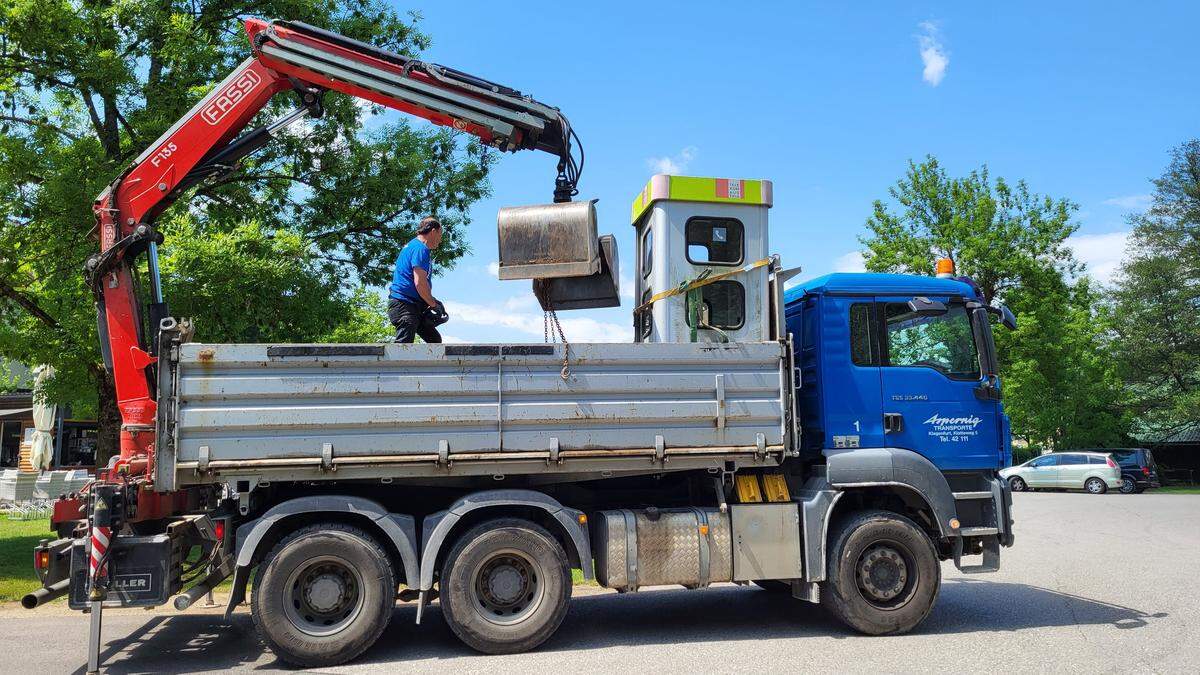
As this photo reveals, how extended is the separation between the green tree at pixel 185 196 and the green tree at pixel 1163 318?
109ft

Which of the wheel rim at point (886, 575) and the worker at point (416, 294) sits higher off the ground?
the worker at point (416, 294)

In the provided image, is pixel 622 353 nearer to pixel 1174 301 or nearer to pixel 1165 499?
pixel 1165 499

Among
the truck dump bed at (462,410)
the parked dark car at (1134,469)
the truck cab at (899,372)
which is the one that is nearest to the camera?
the truck dump bed at (462,410)

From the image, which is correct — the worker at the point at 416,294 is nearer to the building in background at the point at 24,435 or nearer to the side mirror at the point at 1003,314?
the side mirror at the point at 1003,314

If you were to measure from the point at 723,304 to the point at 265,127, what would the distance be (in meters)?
4.53

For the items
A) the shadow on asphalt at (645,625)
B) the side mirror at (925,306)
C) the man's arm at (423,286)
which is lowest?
the shadow on asphalt at (645,625)

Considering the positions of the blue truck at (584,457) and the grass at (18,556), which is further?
the grass at (18,556)

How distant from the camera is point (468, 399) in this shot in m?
6.66

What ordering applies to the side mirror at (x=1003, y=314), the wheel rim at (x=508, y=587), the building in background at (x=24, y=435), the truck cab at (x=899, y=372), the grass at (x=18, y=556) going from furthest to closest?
the building in background at (x=24, y=435), the grass at (x=18, y=556), the side mirror at (x=1003, y=314), the truck cab at (x=899, y=372), the wheel rim at (x=508, y=587)

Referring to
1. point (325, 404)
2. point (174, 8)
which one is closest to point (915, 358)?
point (325, 404)

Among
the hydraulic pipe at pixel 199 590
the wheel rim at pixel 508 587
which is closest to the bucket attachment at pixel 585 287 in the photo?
the wheel rim at pixel 508 587

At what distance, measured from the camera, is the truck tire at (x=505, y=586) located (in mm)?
6625

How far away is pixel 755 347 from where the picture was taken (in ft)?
23.5

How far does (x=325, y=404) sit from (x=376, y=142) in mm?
7379
